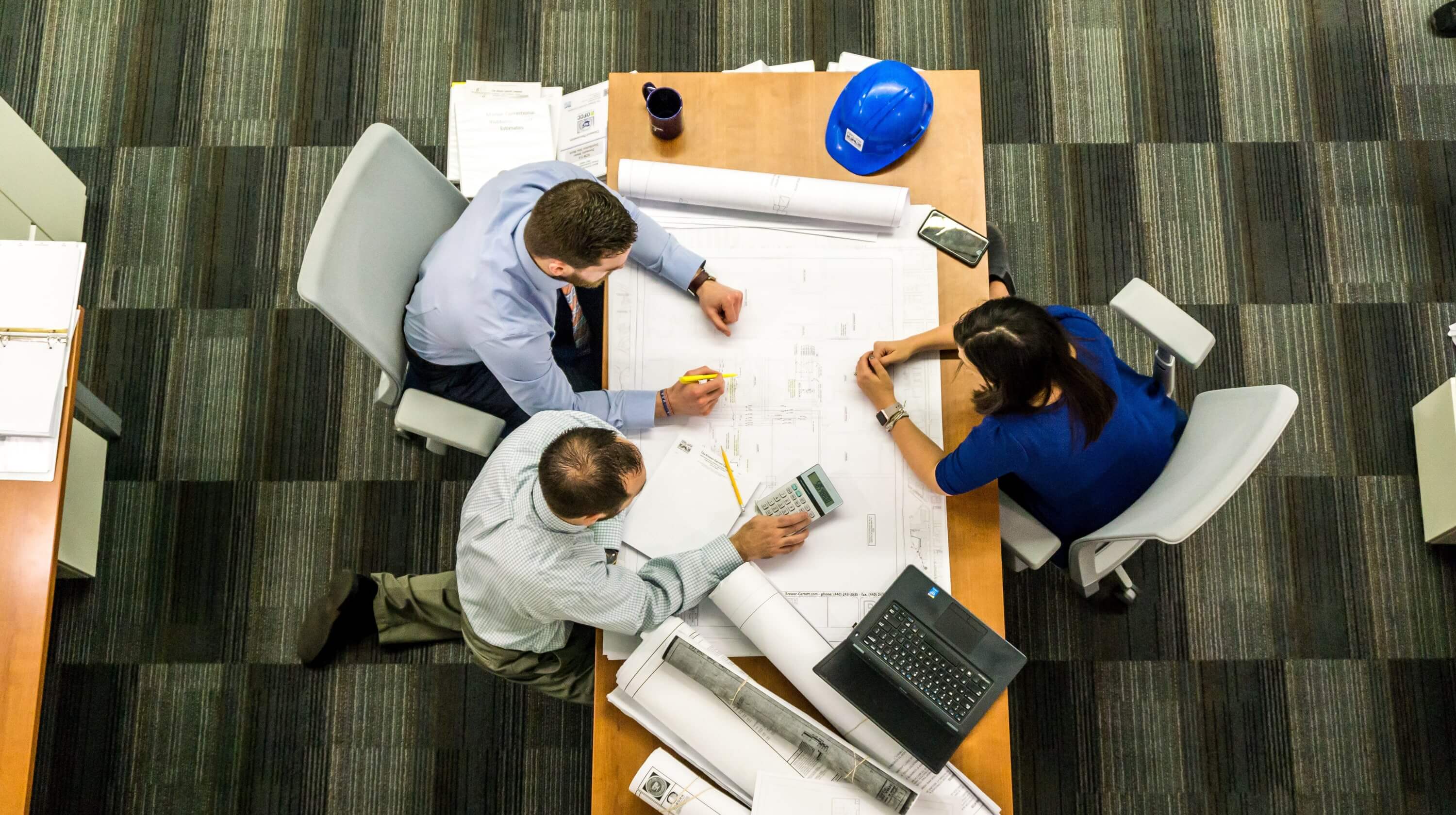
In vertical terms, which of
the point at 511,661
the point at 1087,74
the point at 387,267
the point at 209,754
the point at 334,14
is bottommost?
the point at 209,754

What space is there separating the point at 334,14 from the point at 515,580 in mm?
2044

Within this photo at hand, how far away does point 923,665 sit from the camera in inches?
53.2

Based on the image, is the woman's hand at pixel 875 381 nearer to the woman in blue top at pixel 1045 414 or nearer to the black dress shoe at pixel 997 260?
the woman in blue top at pixel 1045 414

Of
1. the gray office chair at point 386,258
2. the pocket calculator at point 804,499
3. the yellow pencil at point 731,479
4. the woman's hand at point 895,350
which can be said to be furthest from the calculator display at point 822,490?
the gray office chair at point 386,258

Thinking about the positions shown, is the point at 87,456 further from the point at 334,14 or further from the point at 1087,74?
the point at 1087,74

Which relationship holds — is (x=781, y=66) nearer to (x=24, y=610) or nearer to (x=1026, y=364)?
(x=1026, y=364)

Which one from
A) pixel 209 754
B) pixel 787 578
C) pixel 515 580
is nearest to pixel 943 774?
pixel 787 578

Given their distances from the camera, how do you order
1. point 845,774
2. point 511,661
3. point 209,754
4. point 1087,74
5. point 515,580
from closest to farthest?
point 845,774, point 515,580, point 511,661, point 209,754, point 1087,74

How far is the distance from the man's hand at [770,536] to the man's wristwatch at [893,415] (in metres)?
0.21

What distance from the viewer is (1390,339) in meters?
2.41

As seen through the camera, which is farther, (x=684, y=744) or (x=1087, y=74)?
(x=1087, y=74)

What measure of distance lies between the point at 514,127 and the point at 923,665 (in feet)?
5.82

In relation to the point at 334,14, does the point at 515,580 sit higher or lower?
lower

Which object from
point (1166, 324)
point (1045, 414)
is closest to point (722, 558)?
point (1045, 414)
